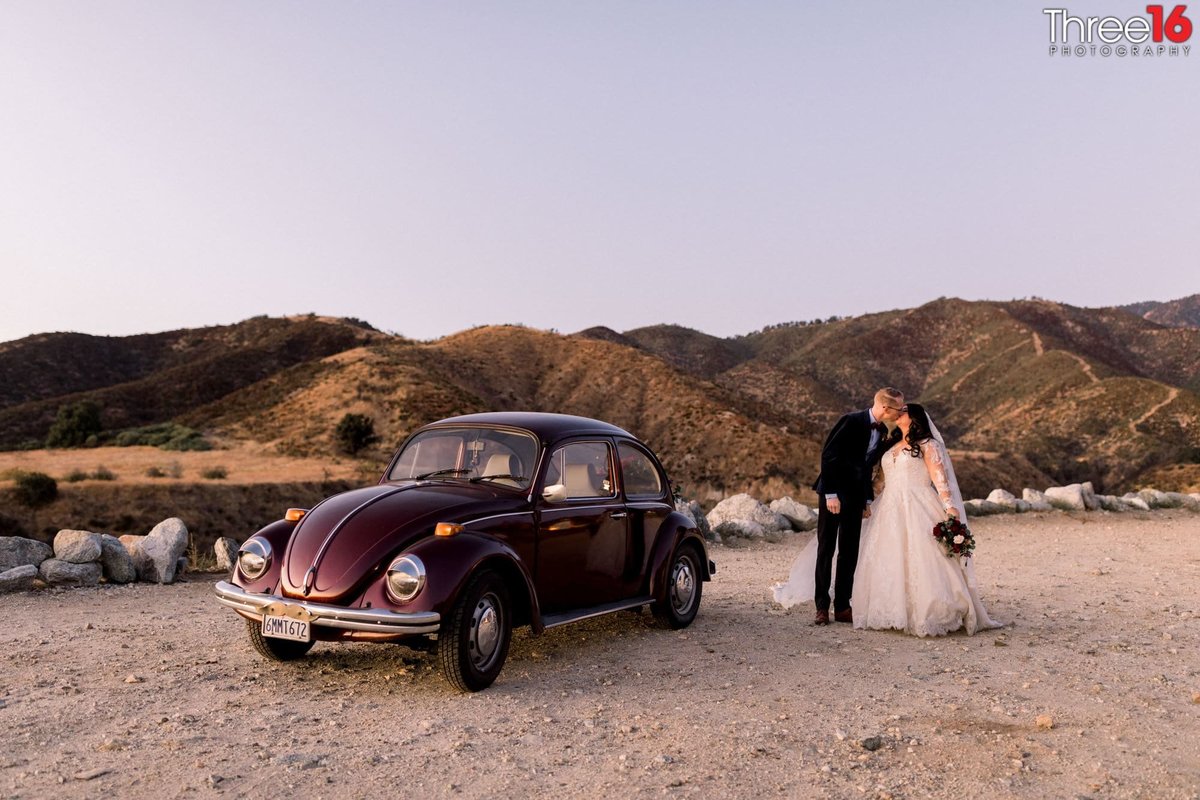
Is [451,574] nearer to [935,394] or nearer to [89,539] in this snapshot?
[89,539]

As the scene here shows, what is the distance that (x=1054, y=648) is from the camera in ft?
24.9

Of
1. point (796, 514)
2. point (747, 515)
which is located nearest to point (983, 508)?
point (796, 514)

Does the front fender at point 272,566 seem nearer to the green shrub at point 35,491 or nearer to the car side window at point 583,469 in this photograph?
the car side window at point 583,469

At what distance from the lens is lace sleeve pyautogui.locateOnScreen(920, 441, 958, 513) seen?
8.03 meters

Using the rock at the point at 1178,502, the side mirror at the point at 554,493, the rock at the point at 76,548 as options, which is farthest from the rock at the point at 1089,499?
the rock at the point at 76,548

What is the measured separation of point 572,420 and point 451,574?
243 centimetres

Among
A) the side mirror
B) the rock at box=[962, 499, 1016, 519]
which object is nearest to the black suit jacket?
the side mirror

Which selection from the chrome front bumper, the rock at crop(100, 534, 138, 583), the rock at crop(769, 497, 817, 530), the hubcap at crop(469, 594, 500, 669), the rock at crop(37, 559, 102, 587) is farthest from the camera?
the rock at crop(769, 497, 817, 530)

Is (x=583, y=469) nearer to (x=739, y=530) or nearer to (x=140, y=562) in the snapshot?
(x=140, y=562)

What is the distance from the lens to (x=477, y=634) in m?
6.06

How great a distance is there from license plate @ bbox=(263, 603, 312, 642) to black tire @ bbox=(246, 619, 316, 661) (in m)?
0.64

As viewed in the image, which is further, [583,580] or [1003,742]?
[583,580]

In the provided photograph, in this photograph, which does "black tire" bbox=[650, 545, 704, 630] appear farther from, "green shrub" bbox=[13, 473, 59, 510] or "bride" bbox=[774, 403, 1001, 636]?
"green shrub" bbox=[13, 473, 59, 510]

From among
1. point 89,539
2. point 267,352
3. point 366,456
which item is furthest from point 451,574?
point 267,352
